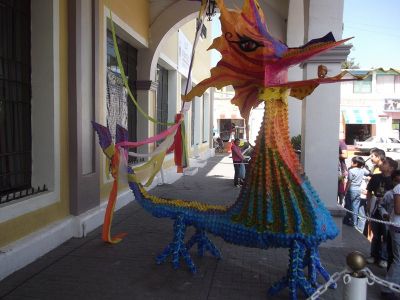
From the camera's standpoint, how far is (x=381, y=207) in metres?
4.46

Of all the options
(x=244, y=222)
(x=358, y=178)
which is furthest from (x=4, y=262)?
(x=358, y=178)

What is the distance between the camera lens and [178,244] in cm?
406

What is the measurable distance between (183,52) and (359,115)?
57.2ft

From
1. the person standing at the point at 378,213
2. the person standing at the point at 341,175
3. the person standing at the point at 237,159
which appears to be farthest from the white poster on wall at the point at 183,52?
the person standing at the point at 378,213

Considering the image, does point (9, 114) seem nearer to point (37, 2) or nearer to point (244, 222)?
point (37, 2)

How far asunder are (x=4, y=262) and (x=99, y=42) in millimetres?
3878

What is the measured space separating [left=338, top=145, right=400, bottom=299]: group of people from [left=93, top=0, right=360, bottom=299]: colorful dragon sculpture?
78 centimetres

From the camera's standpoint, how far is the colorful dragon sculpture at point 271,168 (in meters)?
3.29

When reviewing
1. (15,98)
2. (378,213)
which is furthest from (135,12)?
(378,213)

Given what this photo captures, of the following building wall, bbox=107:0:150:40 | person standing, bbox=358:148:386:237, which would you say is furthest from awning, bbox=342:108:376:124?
person standing, bbox=358:148:386:237

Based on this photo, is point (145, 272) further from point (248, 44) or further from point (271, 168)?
point (248, 44)

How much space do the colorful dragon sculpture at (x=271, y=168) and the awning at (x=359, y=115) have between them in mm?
24672

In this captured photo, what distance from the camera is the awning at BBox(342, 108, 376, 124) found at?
26125 millimetres

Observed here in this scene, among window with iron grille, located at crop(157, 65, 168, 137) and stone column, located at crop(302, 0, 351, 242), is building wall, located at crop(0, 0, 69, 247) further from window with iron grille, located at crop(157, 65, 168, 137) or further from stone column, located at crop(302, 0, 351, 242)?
window with iron grille, located at crop(157, 65, 168, 137)
